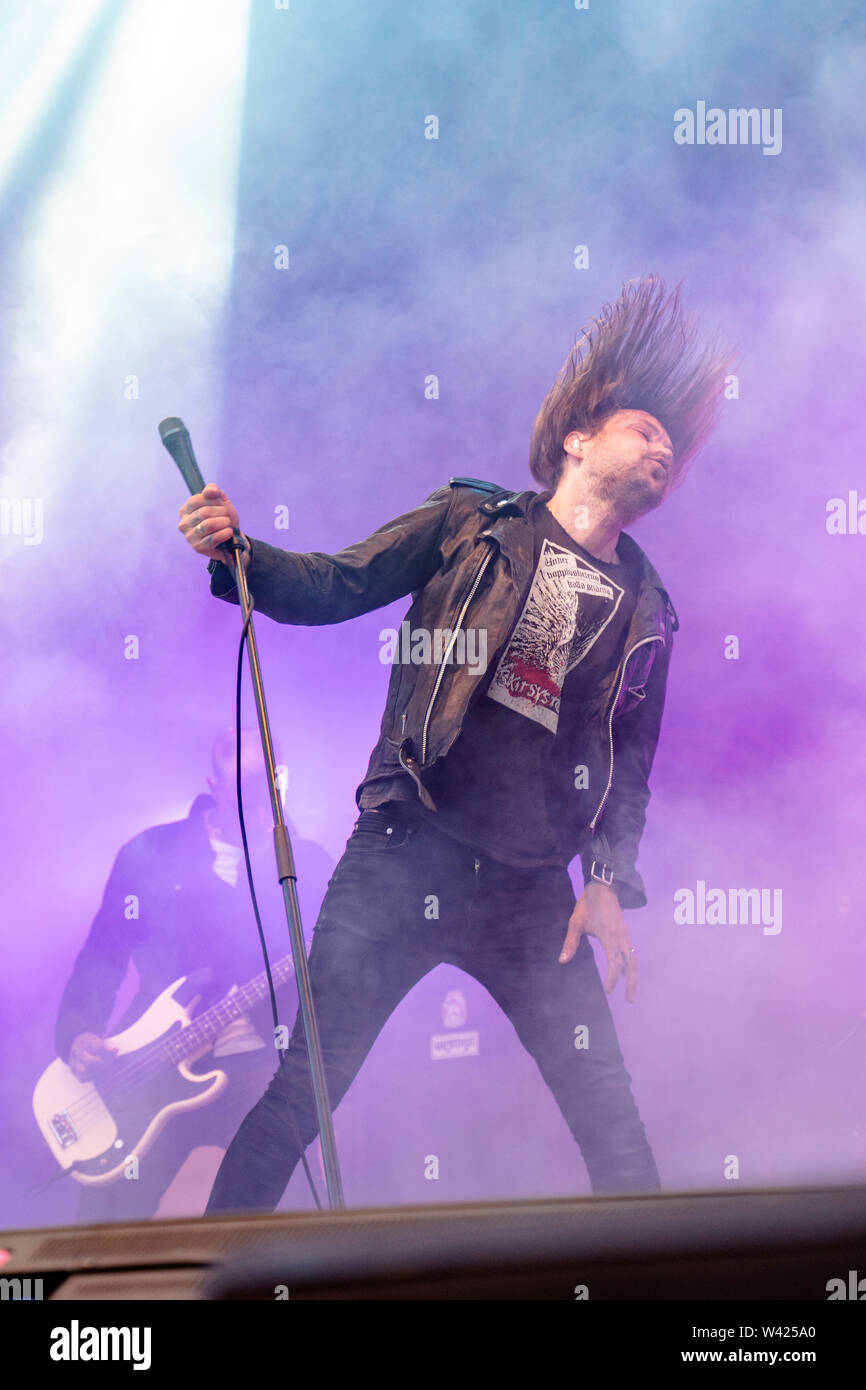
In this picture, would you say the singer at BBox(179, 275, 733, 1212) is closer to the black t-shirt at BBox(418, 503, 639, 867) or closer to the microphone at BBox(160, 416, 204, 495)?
the black t-shirt at BBox(418, 503, 639, 867)

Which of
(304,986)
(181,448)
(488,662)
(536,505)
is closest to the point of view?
(304,986)

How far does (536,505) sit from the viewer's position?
2336 mm

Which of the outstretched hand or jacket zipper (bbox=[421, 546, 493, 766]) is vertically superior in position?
jacket zipper (bbox=[421, 546, 493, 766])

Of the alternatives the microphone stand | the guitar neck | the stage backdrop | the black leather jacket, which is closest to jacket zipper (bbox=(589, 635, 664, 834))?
the black leather jacket

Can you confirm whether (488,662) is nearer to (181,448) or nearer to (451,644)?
(451,644)

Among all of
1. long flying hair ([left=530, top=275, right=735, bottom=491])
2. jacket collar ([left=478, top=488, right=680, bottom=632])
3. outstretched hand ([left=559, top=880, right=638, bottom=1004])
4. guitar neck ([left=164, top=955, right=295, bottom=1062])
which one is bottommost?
guitar neck ([left=164, top=955, right=295, bottom=1062])

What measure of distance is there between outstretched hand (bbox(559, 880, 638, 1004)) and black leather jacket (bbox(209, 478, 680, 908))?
4cm

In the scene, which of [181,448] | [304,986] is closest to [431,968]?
[304,986]

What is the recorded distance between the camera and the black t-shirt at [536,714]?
84.4 inches

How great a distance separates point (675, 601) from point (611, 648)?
10.5 inches

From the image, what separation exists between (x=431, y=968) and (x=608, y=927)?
37 centimetres

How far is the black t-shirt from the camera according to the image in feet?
7.03
